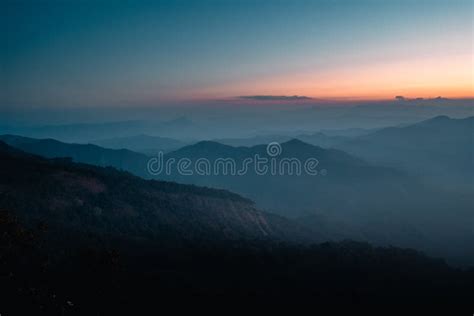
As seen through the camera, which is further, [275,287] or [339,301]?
[275,287]

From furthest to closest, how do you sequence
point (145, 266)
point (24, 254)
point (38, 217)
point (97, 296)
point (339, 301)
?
point (38, 217) → point (145, 266) → point (339, 301) → point (97, 296) → point (24, 254)

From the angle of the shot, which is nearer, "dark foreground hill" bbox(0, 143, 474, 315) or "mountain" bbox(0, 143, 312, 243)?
"dark foreground hill" bbox(0, 143, 474, 315)

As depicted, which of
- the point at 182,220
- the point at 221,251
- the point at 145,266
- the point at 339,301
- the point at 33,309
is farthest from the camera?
A: the point at 182,220

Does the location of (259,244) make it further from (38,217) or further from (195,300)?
(38,217)

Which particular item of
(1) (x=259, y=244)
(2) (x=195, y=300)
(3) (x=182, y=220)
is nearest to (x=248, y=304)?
(2) (x=195, y=300)

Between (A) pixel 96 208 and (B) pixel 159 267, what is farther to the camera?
(A) pixel 96 208

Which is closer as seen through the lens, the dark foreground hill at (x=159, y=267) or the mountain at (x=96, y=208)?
the dark foreground hill at (x=159, y=267)

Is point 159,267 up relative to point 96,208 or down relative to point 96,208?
down

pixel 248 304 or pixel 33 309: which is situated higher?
pixel 33 309
